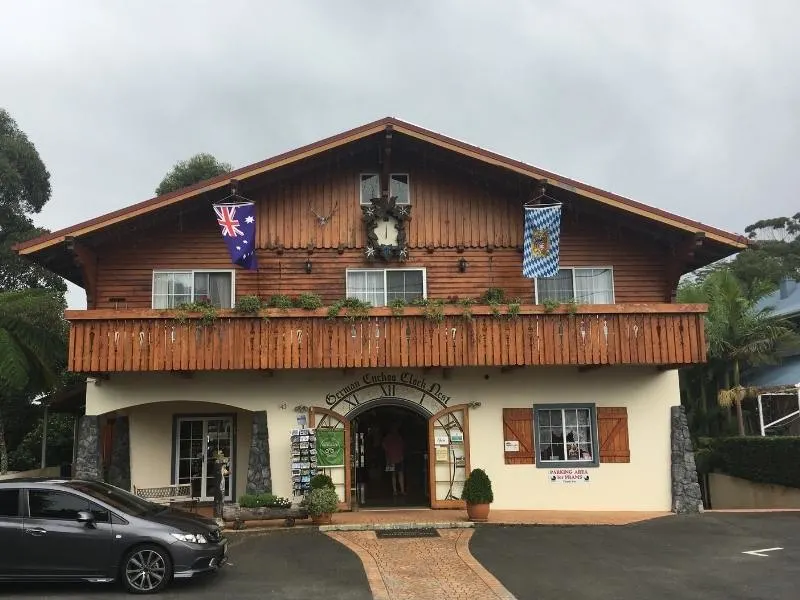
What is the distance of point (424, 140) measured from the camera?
16703 millimetres

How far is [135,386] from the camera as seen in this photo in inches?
639

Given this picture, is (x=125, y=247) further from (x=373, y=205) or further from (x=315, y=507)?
(x=315, y=507)

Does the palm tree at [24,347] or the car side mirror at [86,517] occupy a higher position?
the palm tree at [24,347]

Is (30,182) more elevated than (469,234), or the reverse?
(30,182)

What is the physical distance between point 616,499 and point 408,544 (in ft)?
19.7

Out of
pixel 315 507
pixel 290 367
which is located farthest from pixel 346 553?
pixel 290 367

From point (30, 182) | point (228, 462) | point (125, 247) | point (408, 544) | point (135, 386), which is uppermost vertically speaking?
point (30, 182)

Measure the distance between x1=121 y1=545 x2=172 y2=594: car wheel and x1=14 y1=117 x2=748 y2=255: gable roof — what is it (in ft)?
28.0

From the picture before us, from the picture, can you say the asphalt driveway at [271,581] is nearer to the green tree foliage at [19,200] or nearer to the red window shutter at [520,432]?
the red window shutter at [520,432]

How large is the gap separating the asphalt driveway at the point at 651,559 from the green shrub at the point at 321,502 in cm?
298

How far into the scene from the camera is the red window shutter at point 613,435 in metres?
16.5

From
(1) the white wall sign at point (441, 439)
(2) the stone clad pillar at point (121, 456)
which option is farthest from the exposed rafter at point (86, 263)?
(1) the white wall sign at point (441, 439)

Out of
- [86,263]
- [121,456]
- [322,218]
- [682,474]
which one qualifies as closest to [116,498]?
[121,456]

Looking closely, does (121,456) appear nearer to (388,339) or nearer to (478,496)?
(388,339)
